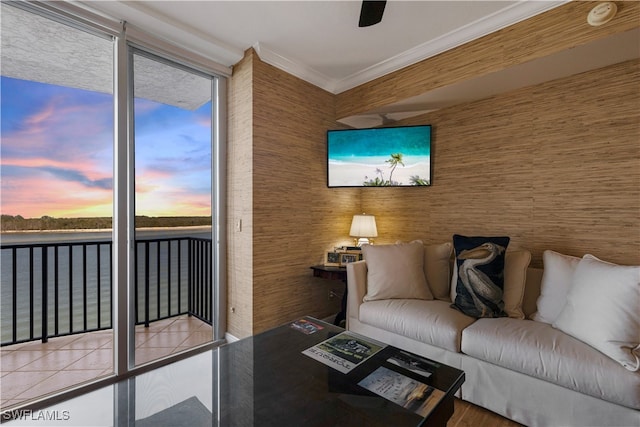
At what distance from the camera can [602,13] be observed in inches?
64.2

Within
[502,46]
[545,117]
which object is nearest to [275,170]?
[502,46]

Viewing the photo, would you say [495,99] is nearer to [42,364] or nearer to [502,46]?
[502,46]

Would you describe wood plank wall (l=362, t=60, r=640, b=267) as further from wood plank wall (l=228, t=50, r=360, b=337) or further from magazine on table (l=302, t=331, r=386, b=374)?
magazine on table (l=302, t=331, r=386, b=374)

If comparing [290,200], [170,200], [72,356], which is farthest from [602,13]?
[72,356]

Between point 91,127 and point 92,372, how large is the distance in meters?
1.86

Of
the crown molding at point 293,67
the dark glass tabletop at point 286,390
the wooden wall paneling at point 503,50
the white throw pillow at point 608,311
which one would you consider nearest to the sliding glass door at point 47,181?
the dark glass tabletop at point 286,390

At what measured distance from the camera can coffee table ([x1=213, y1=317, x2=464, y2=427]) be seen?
3.34ft

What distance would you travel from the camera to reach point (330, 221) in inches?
128

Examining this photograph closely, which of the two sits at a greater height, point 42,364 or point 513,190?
point 513,190

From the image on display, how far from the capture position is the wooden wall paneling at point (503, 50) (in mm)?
1719

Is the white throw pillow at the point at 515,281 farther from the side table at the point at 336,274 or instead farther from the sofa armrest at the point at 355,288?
the side table at the point at 336,274

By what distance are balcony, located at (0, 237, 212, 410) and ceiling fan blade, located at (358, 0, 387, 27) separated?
7.57 feet

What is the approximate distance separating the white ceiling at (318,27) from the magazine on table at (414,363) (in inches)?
89.6

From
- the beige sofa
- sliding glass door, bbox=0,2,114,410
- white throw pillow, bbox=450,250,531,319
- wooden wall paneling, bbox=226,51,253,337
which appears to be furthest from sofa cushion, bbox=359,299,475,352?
sliding glass door, bbox=0,2,114,410
